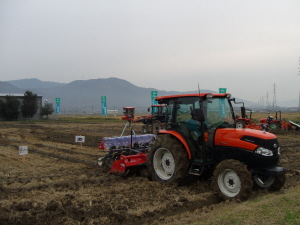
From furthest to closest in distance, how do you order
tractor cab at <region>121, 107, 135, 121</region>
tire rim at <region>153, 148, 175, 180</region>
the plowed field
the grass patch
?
tractor cab at <region>121, 107, 135, 121</region> < tire rim at <region>153, 148, 175, 180</region> < the plowed field < the grass patch

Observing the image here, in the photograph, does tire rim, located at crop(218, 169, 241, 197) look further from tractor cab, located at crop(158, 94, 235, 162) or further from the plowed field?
tractor cab, located at crop(158, 94, 235, 162)

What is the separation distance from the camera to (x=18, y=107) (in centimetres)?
4597

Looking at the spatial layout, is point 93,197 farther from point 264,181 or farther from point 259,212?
point 264,181

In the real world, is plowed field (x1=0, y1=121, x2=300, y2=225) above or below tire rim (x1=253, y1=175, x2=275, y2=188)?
below

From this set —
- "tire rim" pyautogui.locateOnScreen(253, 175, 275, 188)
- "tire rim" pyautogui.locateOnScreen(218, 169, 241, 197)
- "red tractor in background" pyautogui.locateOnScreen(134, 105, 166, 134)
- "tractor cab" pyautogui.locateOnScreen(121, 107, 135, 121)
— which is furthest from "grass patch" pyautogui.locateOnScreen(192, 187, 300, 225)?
"red tractor in background" pyautogui.locateOnScreen(134, 105, 166, 134)

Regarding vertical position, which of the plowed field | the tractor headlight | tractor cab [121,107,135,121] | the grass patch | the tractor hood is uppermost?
tractor cab [121,107,135,121]

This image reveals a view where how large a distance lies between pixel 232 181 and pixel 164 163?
5.82 feet

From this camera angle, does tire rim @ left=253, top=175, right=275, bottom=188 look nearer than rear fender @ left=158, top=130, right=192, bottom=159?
Yes

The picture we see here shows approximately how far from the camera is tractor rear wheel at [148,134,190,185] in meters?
6.41

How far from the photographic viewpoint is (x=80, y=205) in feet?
17.6

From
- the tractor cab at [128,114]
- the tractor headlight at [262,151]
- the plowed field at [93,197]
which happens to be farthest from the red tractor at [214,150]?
the tractor cab at [128,114]

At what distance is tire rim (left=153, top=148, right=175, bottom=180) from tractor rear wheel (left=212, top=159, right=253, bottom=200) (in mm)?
1260

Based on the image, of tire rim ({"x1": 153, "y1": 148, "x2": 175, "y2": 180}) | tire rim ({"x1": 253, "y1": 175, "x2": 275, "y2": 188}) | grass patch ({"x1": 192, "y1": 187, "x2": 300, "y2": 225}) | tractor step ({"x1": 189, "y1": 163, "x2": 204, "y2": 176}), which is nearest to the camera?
grass patch ({"x1": 192, "y1": 187, "x2": 300, "y2": 225})

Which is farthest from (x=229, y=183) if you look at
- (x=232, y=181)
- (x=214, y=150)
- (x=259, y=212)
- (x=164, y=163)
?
(x=164, y=163)
